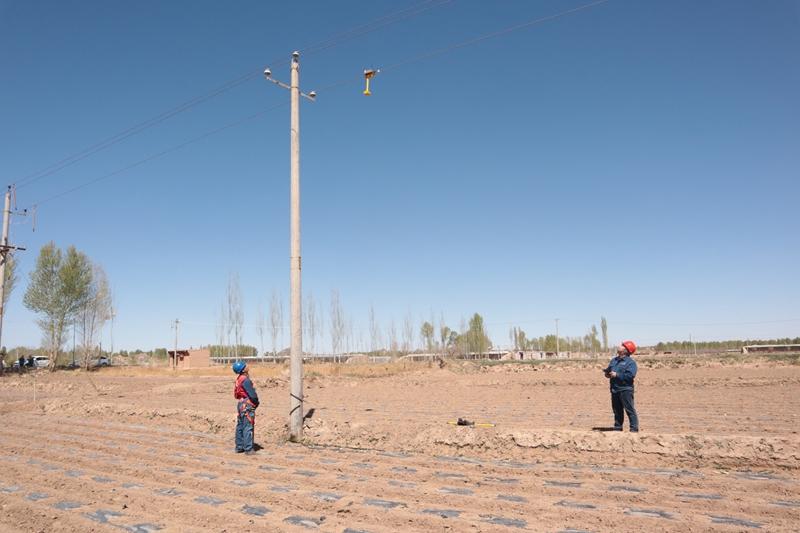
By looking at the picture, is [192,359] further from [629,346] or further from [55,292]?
[629,346]

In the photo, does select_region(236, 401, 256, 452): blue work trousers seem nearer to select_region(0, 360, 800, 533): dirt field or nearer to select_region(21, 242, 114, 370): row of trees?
select_region(0, 360, 800, 533): dirt field

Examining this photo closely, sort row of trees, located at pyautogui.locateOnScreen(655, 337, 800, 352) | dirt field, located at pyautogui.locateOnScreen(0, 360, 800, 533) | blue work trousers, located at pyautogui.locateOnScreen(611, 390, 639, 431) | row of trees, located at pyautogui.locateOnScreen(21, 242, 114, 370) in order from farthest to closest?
row of trees, located at pyautogui.locateOnScreen(655, 337, 800, 352)
row of trees, located at pyautogui.locateOnScreen(21, 242, 114, 370)
blue work trousers, located at pyautogui.locateOnScreen(611, 390, 639, 431)
dirt field, located at pyautogui.locateOnScreen(0, 360, 800, 533)

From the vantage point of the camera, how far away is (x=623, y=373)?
→ 386 inches

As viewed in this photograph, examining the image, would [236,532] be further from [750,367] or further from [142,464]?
[750,367]

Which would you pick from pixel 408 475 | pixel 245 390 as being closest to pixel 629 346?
pixel 408 475

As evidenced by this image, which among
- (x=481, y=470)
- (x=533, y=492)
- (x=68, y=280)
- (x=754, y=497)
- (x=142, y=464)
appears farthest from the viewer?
(x=68, y=280)

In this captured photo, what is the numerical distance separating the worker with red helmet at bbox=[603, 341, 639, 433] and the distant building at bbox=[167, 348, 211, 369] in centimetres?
5131

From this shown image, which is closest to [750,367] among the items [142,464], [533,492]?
[533,492]

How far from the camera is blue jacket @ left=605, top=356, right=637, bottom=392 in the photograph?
9.77 m

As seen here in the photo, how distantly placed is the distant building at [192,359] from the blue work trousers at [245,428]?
159 feet

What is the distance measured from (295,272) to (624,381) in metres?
6.95

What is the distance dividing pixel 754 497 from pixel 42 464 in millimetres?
10568

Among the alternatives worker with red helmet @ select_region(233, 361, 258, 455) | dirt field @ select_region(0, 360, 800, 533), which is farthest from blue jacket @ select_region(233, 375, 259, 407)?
dirt field @ select_region(0, 360, 800, 533)

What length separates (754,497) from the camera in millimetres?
6059
